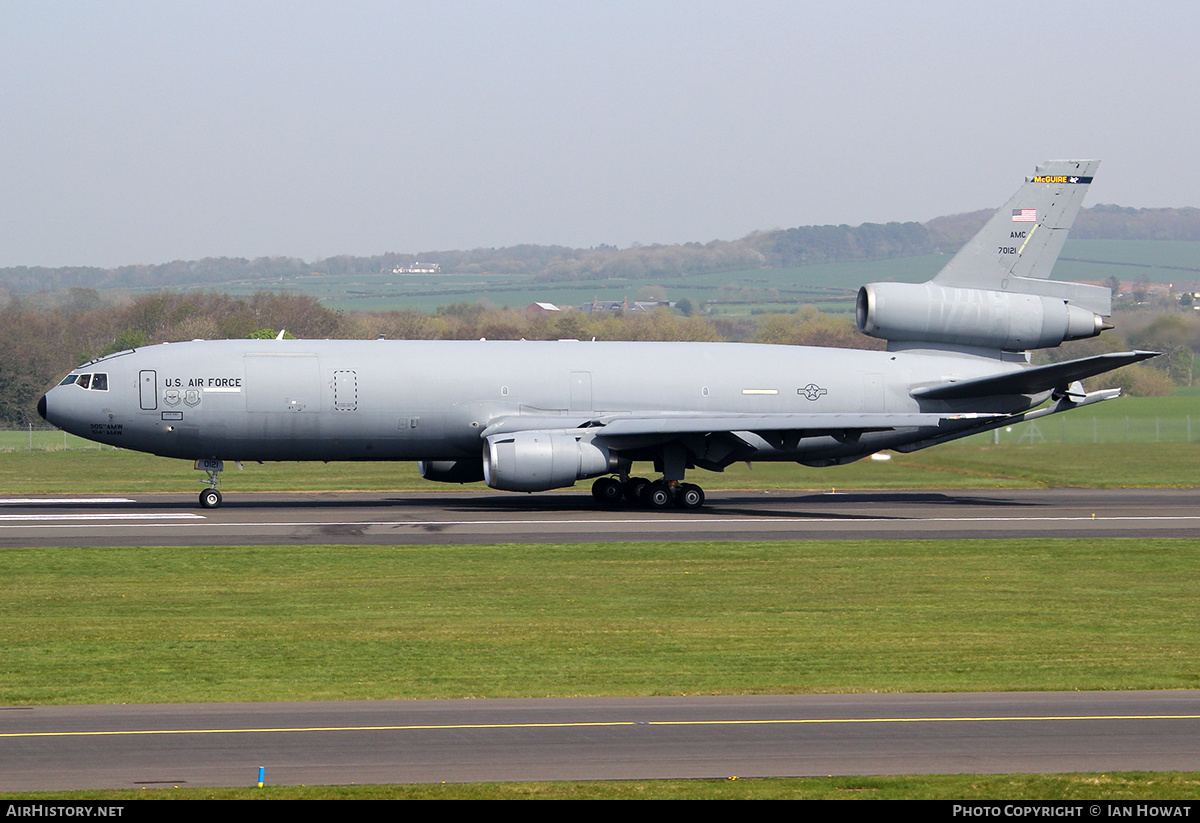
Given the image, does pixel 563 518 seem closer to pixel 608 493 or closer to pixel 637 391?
pixel 608 493

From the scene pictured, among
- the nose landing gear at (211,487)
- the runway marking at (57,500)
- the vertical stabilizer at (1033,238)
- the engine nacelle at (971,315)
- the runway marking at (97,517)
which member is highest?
the vertical stabilizer at (1033,238)

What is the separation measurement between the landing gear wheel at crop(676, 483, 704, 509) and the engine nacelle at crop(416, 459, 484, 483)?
6.36 metres

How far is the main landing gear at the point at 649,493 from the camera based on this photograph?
128 feet

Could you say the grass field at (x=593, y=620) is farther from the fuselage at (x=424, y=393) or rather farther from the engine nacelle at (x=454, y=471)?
the engine nacelle at (x=454, y=471)

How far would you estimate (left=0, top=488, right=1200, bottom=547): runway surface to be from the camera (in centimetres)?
3152

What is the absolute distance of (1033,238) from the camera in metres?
42.5

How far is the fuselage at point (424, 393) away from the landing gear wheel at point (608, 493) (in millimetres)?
2495

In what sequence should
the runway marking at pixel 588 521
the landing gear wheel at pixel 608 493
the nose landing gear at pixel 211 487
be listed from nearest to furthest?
the runway marking at pixel 588 521
the nose landing gear at pixel 211 487
the landing gear wheel at pixel 608 493

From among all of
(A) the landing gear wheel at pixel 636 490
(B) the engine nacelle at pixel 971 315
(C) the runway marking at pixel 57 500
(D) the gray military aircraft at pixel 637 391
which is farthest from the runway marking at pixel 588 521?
(B) the engine nacelle at pixel 971 315

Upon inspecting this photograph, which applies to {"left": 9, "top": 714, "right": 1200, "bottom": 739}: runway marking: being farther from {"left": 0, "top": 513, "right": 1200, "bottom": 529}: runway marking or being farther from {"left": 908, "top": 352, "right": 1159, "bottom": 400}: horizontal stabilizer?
{"left": 908, "top": 352, "right": 1159, "bottom": 400}: horizontal stabilizer

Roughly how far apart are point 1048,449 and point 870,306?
21.8 m
